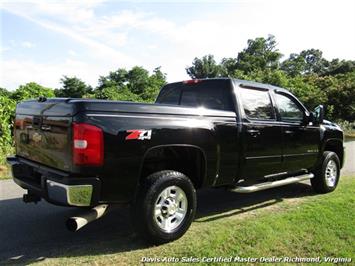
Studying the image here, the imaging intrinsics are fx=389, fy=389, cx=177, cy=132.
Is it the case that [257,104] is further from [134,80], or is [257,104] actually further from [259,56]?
[259,56]

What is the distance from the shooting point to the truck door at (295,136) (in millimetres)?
6082

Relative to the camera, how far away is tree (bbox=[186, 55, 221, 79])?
60.8 metres

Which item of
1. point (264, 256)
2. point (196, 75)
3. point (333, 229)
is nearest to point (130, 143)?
point (264, 256)

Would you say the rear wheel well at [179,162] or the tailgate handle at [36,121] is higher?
the tailgate handle at [36,121]

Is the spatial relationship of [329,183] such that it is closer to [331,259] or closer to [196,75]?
[331,259]

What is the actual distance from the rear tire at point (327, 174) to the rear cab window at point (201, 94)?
264 centimetres

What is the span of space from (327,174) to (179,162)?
11.8 feet

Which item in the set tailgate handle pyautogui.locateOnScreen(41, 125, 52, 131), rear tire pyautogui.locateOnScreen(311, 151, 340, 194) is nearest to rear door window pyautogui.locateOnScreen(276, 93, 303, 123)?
rear tire pyautogui.locateOnScreen(311, 151, 340, 194)

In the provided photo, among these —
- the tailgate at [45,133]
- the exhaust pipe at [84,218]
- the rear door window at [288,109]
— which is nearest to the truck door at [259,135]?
the rear door window at [288,109]

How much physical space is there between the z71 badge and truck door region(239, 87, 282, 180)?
1618mm

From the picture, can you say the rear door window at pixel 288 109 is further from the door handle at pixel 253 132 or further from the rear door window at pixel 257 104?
Answer: the door handle at pixel 253 132

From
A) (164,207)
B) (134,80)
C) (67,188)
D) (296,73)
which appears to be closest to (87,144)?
(67,188)

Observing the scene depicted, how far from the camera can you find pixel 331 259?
4066 mm

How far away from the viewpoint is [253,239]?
4.49 m
